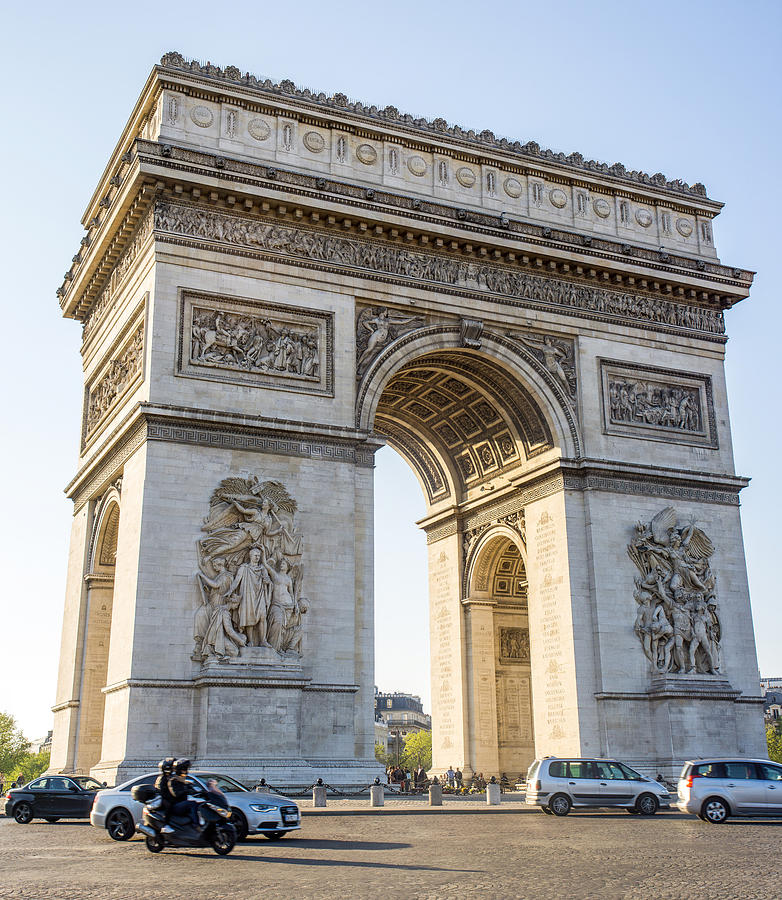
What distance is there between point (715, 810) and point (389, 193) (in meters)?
17.5

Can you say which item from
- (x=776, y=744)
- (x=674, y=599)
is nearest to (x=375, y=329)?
(x=674, y=599)

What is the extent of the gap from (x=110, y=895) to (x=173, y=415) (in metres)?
15.9

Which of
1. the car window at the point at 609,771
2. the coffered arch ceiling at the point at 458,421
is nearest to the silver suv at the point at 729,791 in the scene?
the car window at the point at 609,771

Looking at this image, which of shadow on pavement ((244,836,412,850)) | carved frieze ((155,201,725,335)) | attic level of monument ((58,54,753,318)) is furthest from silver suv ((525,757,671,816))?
attic level of monument ((58,54,753,318))

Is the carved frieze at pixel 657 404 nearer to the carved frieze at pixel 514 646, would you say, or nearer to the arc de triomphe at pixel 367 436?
the arc de triomphe at pixel 367 436

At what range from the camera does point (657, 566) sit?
2952 cm

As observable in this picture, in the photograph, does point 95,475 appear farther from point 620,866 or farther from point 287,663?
point 620,866

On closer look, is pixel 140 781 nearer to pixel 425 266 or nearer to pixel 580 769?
pixel 580 769

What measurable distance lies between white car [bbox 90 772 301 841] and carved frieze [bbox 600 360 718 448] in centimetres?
1731

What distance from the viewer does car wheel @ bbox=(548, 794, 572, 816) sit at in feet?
72.3

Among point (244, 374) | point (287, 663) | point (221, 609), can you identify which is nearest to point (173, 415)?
point (244, 374)

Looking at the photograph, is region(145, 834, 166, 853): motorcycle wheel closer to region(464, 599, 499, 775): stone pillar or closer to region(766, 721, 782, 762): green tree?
region(464, 599, 499, 775): stone pillar

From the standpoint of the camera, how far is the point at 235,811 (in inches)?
629

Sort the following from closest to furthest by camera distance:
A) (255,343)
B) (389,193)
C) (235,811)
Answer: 1. (235,811)
2. (255,343)
3. (389,193)
